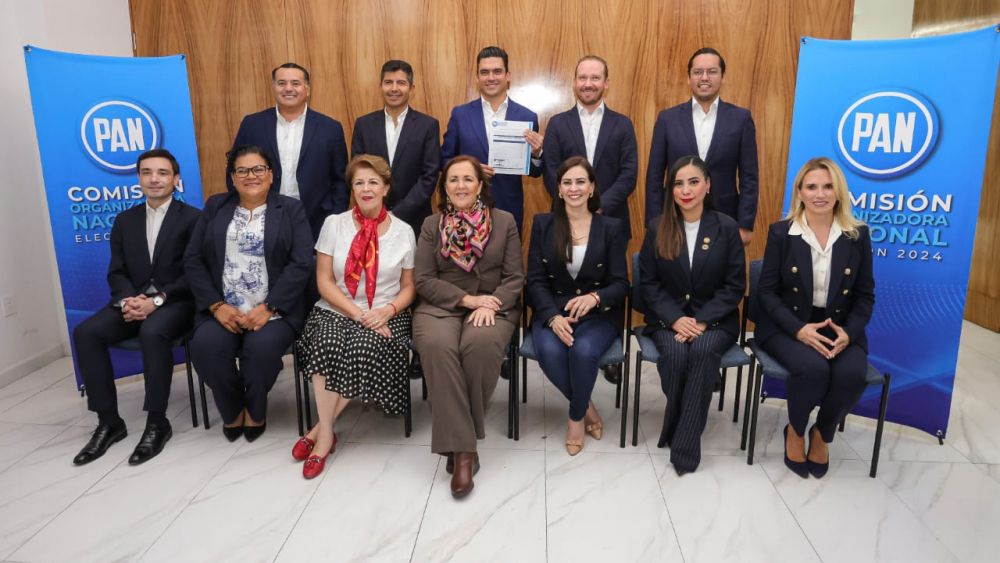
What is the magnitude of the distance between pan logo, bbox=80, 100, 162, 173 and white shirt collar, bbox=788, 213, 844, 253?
3.49 m

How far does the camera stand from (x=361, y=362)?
2.71 m

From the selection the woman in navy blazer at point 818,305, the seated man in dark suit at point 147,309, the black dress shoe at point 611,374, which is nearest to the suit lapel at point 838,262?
the woman in navy blazer at point 818,305

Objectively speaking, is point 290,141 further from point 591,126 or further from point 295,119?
point 591,126

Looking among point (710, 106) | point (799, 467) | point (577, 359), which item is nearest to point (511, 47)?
point (710, 106)

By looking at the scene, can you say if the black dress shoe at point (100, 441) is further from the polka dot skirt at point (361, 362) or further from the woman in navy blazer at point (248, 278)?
the polka dot skirt at point (361, 362)

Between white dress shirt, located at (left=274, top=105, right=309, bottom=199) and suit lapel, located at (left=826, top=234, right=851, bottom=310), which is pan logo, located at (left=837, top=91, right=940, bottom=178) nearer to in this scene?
suit lapel, located at (left=826, top=234, right=851, bottom=310)

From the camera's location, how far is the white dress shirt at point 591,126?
11.6 ft

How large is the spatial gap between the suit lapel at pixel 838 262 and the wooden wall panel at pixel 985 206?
126 inches

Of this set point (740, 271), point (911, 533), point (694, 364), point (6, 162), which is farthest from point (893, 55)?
point (6, 162)

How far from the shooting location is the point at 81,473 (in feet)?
8.82

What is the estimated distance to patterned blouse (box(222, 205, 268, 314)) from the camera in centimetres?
→ 299

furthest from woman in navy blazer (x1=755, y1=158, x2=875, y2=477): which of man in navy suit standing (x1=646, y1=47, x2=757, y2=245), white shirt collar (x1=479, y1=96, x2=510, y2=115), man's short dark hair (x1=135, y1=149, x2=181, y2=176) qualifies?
man's short dark hair (x1=135, y1=149, x2=181, y2=176)

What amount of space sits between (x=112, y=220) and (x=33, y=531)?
6.12 ft

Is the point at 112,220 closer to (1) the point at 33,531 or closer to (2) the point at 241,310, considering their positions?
(2) the point at 241,310
